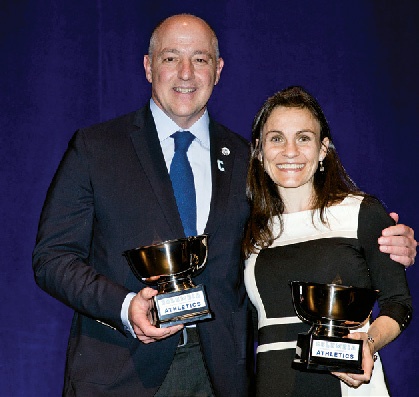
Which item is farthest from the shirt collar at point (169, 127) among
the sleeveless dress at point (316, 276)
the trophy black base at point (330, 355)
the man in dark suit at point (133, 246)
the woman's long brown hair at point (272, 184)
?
the trophy black base at point (330, 355)

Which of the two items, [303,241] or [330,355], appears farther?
[303,241]

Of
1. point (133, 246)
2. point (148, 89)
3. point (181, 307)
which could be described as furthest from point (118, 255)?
Answer: point (148, 89)

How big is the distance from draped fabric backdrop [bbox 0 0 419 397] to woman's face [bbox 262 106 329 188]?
735 mm

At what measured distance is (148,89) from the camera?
2963 mm

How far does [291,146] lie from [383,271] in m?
0.46

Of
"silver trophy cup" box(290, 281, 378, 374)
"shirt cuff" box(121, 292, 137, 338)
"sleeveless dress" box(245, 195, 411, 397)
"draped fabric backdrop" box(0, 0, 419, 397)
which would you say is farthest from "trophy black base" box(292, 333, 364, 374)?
"draped fabric backdrop" box(0, 0, 419, 397)

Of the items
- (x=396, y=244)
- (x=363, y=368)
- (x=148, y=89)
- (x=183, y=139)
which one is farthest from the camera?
(x=148, y=89)

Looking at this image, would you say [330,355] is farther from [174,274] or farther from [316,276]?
[174,274]

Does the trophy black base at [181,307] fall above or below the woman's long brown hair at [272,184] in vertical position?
below

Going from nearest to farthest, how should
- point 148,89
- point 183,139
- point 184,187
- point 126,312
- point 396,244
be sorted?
1. point 126,312
2. point 396,244
3. point 184,187
4. point 183,139
5. point 148,89

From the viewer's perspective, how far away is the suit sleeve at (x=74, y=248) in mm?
2016

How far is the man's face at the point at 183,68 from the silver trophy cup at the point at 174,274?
0.53 meters

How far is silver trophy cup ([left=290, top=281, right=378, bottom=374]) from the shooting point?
73.2 inches

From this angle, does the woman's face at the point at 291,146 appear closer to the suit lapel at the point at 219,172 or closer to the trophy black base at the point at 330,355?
the suit lapel at the point at 219,172
